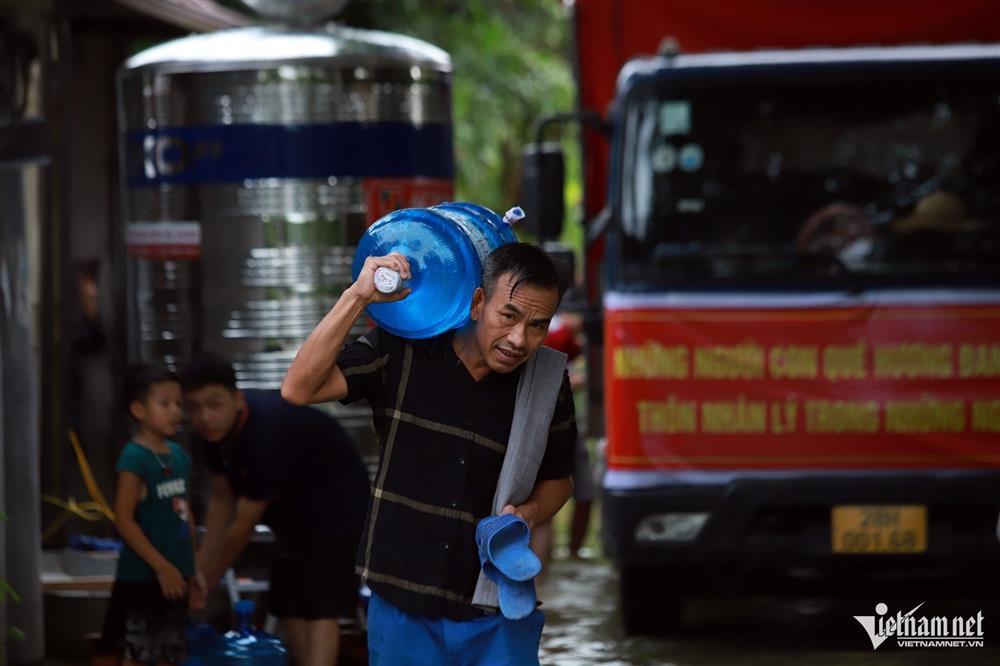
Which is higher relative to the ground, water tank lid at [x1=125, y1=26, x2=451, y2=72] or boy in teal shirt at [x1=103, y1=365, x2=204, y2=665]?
water tank lid at [x1=125, y1=26, x2=451, y2=72]

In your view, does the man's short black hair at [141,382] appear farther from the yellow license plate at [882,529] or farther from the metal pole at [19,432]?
the yellow license plate at [882,529]

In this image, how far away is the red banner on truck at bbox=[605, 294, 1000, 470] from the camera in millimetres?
7934

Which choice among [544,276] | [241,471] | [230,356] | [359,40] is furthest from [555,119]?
[544,276]

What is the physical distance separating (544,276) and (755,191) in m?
3.90

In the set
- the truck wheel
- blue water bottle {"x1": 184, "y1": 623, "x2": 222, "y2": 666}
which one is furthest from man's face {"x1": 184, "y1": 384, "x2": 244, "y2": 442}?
the truck wheel

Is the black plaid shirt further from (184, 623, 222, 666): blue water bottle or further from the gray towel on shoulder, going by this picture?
(184, 623, 222, 666): blue water bottle

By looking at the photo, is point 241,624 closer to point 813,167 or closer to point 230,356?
point 230,356

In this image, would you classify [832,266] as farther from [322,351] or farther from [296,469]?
[322,351]

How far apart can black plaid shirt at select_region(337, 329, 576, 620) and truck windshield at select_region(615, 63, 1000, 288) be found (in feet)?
11.4

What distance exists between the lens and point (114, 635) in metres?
6.96

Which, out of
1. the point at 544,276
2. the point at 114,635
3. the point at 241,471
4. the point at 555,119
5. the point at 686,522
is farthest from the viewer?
the point at 555,119

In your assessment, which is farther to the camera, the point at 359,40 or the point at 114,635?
the point at 359,40

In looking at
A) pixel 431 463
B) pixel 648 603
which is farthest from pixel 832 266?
pixel 431 463

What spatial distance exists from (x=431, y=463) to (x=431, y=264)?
50cm
